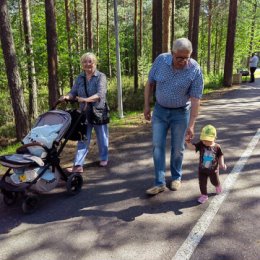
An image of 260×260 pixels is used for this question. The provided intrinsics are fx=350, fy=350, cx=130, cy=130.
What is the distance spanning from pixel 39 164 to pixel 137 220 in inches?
58.4

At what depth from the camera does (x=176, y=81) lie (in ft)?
15.8

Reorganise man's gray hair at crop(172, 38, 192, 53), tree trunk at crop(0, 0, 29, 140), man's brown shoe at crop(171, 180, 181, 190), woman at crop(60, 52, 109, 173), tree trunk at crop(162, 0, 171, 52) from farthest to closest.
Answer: tree trunk at crop(162, 0, 171, 52) → tree trunk at crop(0, 0, 29, 140) → woman at crop(60, 52, 109, 173) → man's brown shoe at crop(171, 180, 181, 190) → man's gray hair at crop(172, 38, 192, 53)

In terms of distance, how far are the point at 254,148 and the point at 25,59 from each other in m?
11.0

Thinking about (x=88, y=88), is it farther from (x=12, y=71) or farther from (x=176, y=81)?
(x=12, y=71)

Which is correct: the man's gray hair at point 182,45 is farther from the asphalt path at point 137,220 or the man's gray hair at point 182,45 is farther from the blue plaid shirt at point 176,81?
the asphalt path at point 137,220

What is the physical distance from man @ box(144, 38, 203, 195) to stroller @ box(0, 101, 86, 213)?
1.22 metres

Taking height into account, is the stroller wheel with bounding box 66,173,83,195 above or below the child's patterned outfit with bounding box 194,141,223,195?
below

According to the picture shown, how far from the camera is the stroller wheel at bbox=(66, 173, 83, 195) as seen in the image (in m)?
5.25

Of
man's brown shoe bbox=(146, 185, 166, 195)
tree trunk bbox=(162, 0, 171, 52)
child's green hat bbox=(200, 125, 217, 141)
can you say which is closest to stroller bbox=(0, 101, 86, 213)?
man's brown shoe bbox=(146, 185, 166, 195)

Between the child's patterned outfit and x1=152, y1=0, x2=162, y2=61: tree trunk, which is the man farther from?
x1=152, y1=0, x2=162, y2=61: tree trunk

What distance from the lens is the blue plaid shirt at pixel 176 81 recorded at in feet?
15.7

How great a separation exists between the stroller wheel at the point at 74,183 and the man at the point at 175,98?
1079 millimetres

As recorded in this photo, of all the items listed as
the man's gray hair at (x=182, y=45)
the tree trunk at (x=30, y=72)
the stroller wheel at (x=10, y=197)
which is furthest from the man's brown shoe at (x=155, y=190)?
the tree trunk at (x=30, y=72)

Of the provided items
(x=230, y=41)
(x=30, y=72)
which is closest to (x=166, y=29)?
(x=230, y=41)
